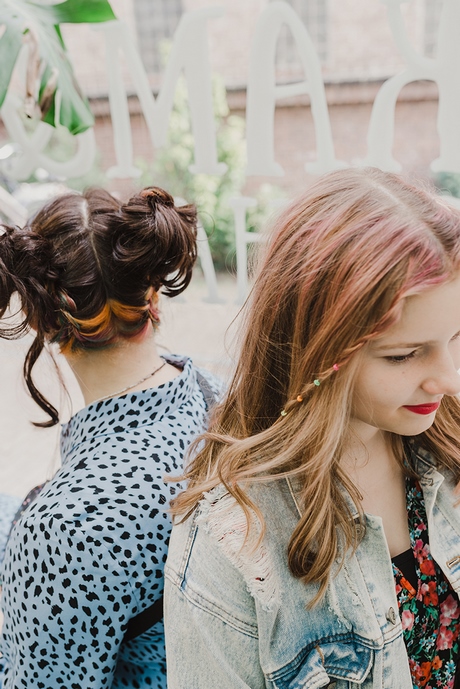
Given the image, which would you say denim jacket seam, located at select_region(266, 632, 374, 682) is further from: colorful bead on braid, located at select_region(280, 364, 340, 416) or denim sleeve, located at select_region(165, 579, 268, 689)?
colorful bead on braid, located at select_region(280, 364, 340, 416)

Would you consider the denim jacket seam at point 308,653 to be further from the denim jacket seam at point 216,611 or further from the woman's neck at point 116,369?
the woman's neck at point 116,369

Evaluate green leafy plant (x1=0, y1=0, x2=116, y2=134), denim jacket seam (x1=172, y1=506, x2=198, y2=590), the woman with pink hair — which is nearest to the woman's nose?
the woman with pink hair

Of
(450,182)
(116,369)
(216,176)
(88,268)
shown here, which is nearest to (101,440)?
(116,369)

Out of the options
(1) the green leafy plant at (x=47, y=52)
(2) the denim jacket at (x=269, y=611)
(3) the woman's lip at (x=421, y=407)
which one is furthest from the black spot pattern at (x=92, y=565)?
(1) the green leafy plant at (x=47, y=52)

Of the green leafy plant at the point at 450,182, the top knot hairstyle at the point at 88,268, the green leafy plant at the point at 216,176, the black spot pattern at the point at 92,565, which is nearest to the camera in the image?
the black spot pattern at the point at 92,565

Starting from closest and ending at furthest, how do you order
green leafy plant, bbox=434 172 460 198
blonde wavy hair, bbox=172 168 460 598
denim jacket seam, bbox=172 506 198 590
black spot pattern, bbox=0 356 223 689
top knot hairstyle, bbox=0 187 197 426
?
blonde wavy hair, bbox=172 168 460 598
denim jacket seam, bbox=172 506 198 590
black spot pattern, bbox=0 356 223 689
top knot hairstyle, bbox=0 187 197 426
green leafy plant, bbox=434 172 460 198

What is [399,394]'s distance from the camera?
2.93 ft

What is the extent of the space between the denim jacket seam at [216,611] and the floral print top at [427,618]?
0.29 m

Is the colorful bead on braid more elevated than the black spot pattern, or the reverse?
the colorful bead on braid

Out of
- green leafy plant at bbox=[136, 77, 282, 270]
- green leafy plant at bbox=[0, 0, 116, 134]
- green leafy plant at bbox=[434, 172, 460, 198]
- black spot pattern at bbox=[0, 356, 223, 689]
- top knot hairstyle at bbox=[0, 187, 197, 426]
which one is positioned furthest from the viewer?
green leafy plant at bbox=[136, 77, 282, 270]

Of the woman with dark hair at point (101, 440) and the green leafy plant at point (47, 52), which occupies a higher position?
the green leafy plant at point (47, 52)

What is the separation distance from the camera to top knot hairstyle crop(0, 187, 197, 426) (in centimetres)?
128

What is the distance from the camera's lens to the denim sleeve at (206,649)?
3.04 ft

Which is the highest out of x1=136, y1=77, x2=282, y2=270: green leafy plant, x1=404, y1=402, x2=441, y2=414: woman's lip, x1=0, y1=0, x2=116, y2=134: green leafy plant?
x1=0, y1=0, x2=116, y2=134: green leafy plant
